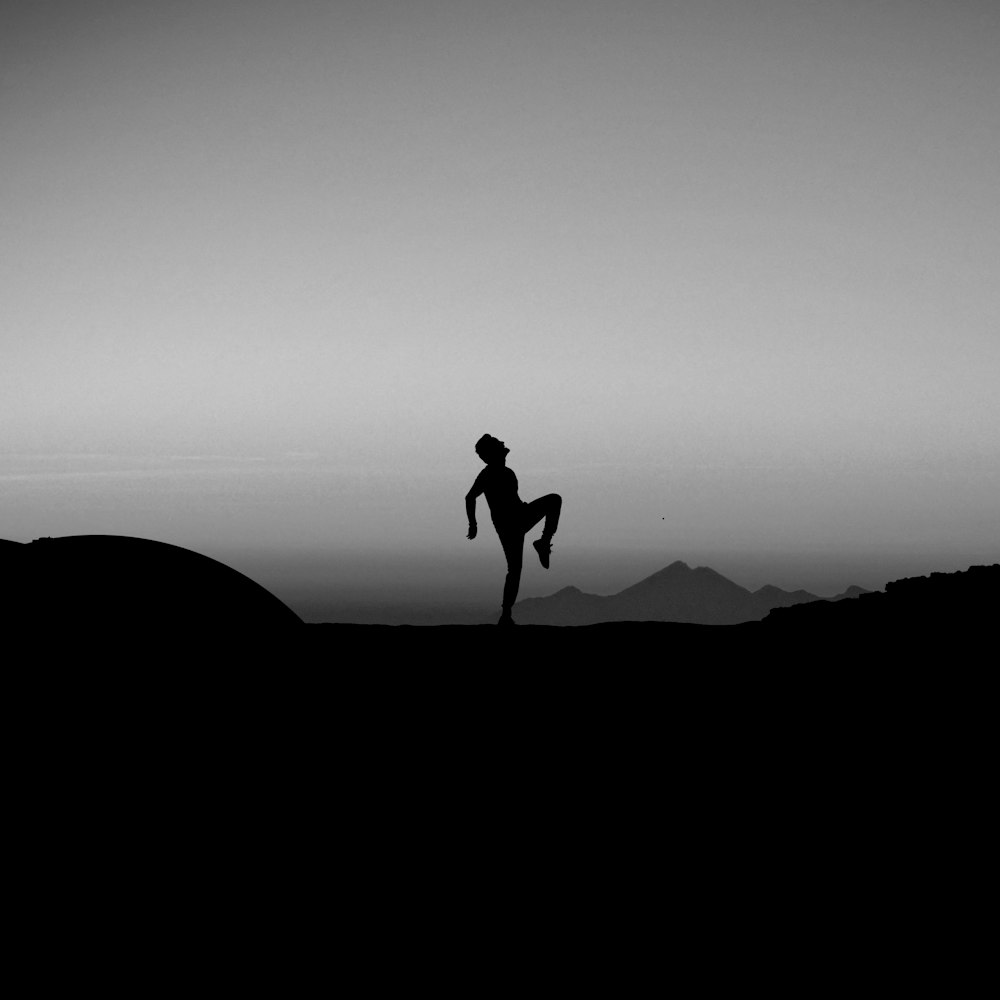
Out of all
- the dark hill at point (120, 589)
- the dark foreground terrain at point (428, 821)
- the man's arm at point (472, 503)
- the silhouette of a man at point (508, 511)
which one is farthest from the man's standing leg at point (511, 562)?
the dark hill at point (120, 589)

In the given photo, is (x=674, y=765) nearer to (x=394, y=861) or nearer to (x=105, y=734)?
(x=394, y=861)

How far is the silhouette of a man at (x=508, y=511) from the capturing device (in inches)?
406

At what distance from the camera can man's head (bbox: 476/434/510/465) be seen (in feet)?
34.4

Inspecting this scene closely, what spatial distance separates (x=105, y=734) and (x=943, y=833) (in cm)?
471

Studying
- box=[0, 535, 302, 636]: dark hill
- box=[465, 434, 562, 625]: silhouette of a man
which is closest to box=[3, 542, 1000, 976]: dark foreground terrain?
box=[0, 535, 302, 636]: dark hill

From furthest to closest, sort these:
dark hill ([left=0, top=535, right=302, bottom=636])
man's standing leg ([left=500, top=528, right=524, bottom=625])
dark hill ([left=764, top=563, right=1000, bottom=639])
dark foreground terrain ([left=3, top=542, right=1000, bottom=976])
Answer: man's standing leg ([left=500, top=528, right=524, bottom=625])
dark hill ([left=764, top=563, right=1000, bottom=639])
dark hill ([left=0, top=535, right=302, bottom=636])
dark foreground terrain ([left=3, top=542, right=1000, bottom=976])

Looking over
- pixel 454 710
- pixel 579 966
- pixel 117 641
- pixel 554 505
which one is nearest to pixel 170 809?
pixel 117 641

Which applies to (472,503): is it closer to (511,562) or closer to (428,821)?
(511,562)

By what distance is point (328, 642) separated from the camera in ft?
33.1

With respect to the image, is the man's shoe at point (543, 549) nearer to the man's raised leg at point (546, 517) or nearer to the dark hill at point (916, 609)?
the man's raised leg at point (546, 517)

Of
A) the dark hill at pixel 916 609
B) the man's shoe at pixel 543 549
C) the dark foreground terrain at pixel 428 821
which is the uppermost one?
the man's shoe at pixel 543 549

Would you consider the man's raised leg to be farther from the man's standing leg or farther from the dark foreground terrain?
the dark foreground terrain

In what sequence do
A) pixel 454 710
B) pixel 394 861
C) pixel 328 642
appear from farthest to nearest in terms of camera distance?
pixel 328 642 < pixel 454 710 < pixel 394 861

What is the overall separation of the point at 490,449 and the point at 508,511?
758 millimetres
